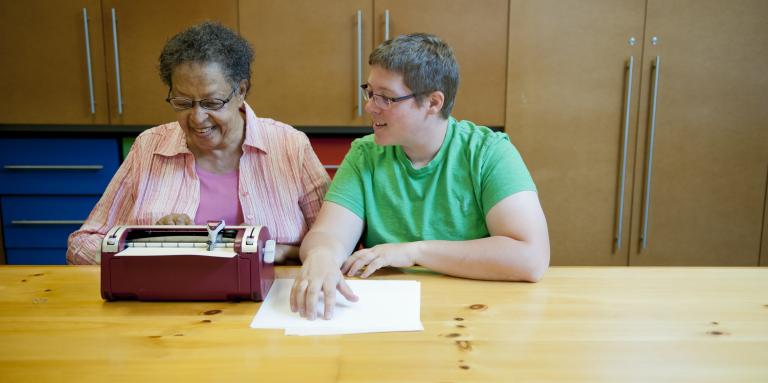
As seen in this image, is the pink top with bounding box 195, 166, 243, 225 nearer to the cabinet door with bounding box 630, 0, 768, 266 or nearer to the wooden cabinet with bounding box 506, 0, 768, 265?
the wooden cabinet with bounding box 506, 0, 768, 265

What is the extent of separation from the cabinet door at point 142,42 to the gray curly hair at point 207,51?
45.1 inches

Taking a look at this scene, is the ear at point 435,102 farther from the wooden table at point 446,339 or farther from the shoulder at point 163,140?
the shoulder at point 163,140

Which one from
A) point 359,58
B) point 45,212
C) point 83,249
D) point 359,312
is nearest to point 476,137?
point 359,312

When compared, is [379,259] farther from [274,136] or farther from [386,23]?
[386,23]

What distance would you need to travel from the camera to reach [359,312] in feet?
3.16

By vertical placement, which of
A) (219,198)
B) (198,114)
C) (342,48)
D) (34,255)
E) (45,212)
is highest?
(342,48)

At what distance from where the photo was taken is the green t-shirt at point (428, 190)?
136 cm

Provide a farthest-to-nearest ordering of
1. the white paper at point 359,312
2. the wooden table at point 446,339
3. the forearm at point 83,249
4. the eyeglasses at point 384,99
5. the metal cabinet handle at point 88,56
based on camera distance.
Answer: the metal cabinet handle at point 88,56
the forearm at point 83,249
the eyeglasses at point 384,99
the white paper at point 359,312
the wooden table at point 446,339

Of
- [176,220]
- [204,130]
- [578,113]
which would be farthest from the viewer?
[578,113]

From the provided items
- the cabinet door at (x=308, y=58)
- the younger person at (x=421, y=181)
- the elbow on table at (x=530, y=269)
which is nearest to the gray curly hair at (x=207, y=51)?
the younger person at (x=421, y=181)

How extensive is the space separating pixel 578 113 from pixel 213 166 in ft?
5.72

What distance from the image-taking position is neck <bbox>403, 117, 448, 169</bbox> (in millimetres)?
1371

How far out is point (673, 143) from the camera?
2.64 m

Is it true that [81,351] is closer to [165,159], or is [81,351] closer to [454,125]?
[165,159]
